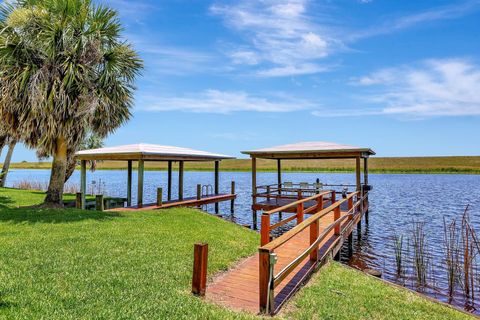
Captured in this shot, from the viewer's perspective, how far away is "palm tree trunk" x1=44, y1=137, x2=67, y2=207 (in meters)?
13.2

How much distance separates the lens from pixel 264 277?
→ 4.58 meters

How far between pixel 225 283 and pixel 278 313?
148 centimetres

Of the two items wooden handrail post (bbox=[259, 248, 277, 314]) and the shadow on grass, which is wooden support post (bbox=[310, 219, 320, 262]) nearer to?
wooden handrail post (bbox=[259, 248, 277, 314])

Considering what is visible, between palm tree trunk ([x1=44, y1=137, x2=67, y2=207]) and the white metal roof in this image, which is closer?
palm tree trunk ([x1=44, y1=137, x2=67, y2=207])

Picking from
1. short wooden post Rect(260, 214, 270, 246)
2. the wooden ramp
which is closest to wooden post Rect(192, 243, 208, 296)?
the wooden ramp

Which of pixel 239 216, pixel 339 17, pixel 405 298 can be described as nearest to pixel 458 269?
pixel 405 298

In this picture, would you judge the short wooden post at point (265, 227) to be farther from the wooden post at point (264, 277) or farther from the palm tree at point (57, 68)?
the palm tree at point (57, 68)

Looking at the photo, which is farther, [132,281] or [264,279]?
[132,281]

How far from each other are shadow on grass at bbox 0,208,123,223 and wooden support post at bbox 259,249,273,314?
323 inches

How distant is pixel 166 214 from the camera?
1306cm

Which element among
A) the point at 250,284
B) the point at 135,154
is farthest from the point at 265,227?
the point at 135,154

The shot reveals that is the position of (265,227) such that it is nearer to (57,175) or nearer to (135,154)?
(135,154)

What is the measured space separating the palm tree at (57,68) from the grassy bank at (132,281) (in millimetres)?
3919

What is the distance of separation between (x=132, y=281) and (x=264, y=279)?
7.79 feet
